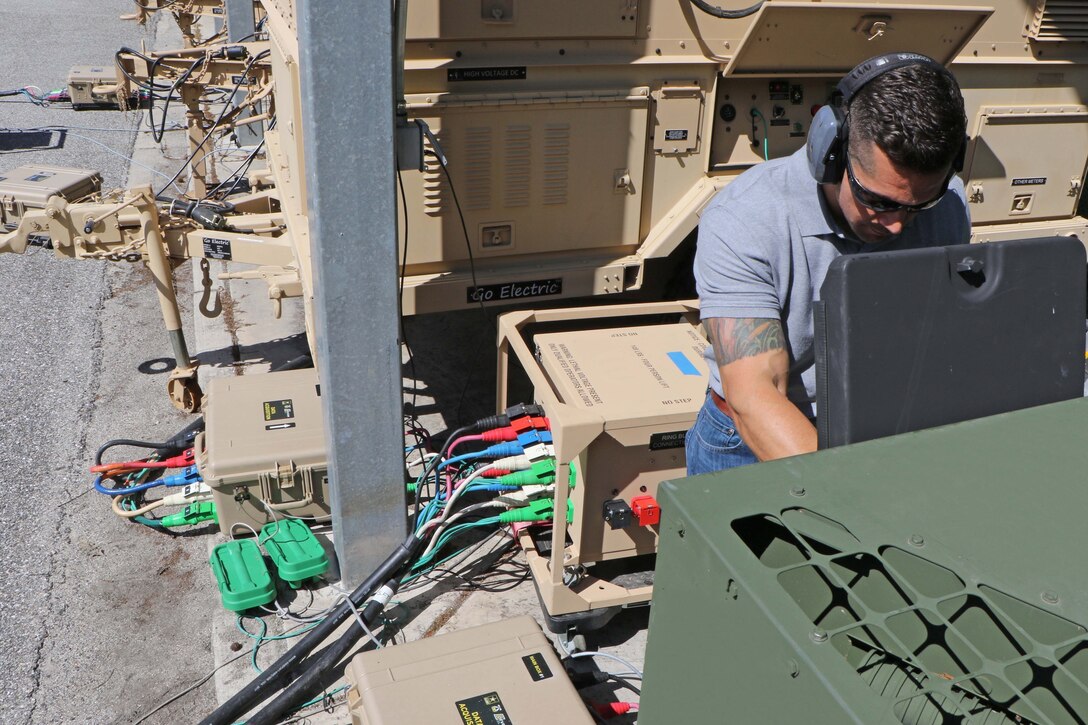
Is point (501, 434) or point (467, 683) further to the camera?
point (501, 434)

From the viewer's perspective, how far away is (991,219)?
4.82 m

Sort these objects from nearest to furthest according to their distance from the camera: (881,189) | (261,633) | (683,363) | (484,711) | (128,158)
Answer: (881,189) → (484,711) → (261,633) → (683,363) → (128,158)

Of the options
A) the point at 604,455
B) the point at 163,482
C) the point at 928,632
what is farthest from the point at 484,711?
the point at 163,482

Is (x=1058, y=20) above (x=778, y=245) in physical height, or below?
above

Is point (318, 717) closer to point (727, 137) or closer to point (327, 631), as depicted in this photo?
point (327, 631)

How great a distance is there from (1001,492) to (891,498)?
0.19 metres

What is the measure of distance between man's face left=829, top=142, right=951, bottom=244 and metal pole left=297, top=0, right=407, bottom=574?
147 cm

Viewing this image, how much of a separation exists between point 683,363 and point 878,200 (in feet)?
5.42

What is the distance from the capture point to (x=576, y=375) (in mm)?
3332

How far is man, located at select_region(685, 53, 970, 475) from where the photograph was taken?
1.82 m

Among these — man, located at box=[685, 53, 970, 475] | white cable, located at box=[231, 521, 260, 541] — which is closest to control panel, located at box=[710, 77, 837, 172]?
man, located at box=[685, 53, 970, 475]

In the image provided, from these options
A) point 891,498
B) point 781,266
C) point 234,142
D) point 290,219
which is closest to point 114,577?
point 290,219

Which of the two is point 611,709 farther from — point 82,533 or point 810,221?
point 82,533

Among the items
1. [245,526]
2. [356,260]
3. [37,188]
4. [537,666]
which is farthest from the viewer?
[37,188]
